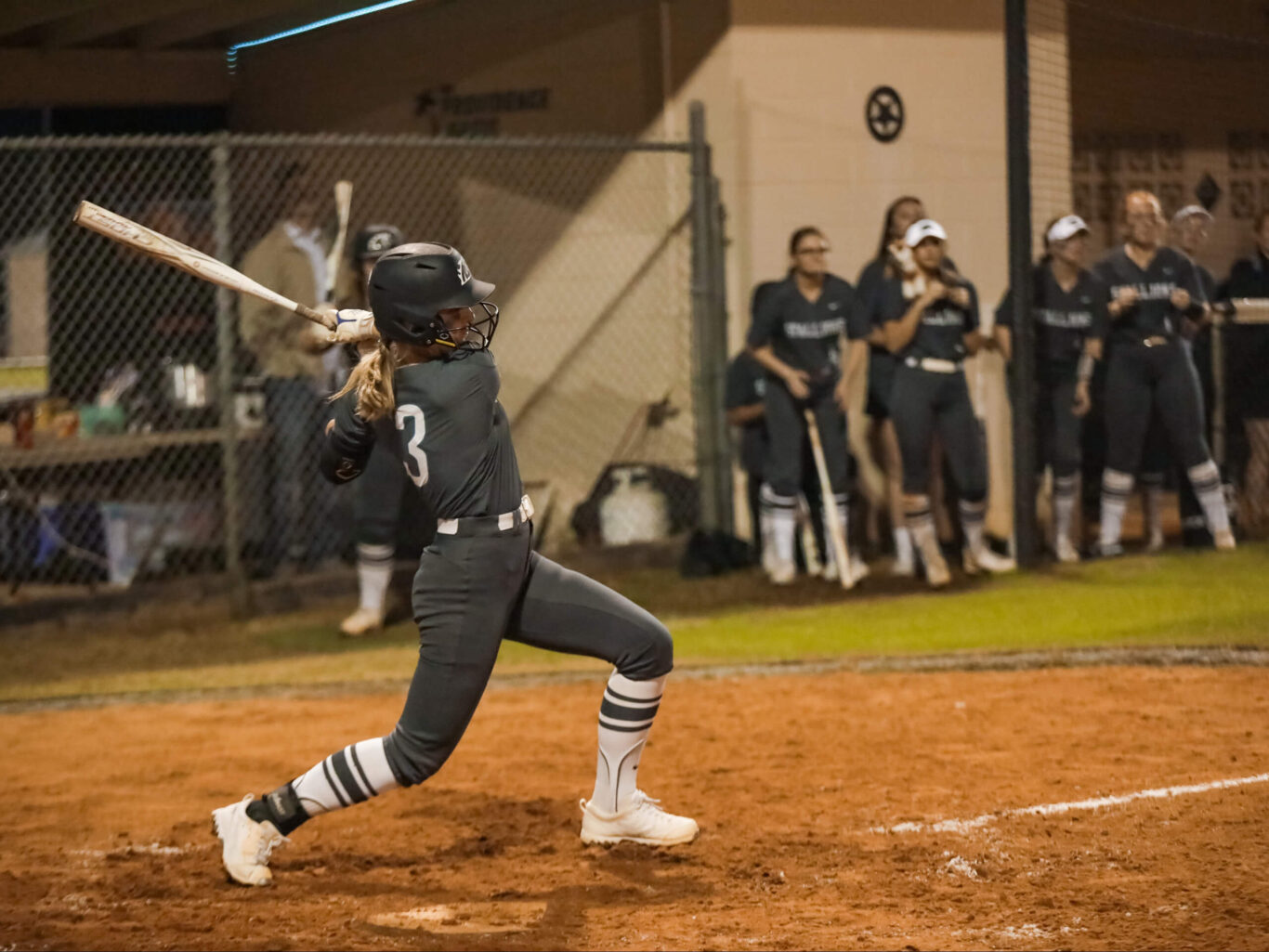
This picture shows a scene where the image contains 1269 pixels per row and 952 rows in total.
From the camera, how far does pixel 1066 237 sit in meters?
9.98

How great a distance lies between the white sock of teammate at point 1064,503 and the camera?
10.4 metres

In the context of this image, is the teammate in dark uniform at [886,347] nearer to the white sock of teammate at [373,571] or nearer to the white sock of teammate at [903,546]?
the white sock of teammate at [903,546]

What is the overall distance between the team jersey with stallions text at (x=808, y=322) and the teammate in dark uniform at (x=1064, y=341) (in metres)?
1.22

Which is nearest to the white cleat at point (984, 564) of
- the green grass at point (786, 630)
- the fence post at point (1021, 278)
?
the fence post at point (1021, 278)

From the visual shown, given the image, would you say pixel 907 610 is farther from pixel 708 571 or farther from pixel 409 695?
pixel 409 695

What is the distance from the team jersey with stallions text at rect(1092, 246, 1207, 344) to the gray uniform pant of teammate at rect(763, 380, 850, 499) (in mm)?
2016

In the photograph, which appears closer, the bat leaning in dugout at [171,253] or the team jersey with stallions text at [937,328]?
the bat leaning in dugout at [171,253]

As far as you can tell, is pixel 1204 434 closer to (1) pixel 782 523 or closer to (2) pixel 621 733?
(1) pixel 782 523

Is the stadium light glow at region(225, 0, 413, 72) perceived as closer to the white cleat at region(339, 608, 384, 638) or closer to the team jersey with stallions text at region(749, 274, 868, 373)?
the team jersey with stallions text at region(749, 274, 868, 373)

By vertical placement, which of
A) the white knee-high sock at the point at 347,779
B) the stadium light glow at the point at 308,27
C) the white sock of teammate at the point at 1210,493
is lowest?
the white knee-high sock at the point at 347,779

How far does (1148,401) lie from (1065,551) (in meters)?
1.15

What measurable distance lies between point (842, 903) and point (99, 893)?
227 centimetres

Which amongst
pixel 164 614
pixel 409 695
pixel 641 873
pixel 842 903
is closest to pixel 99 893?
pixel 409 695

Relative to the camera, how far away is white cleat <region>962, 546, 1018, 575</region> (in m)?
10.2
